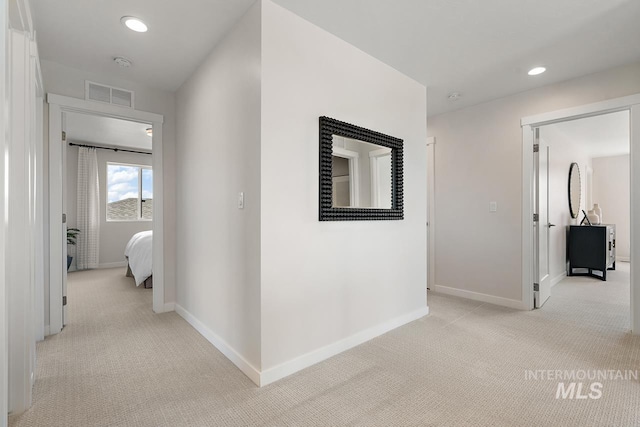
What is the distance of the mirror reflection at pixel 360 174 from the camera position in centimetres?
237

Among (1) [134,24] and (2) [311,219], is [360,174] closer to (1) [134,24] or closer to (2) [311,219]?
(2) [311,219]

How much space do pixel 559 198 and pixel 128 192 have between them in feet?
25.8

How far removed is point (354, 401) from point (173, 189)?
2721mm

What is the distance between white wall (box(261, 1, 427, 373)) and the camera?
1991 millimetres

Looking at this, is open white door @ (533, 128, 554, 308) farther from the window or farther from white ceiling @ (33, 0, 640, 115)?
the window

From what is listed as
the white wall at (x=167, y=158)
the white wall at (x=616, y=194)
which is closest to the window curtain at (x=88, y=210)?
the white wall at (x=167, y=158)

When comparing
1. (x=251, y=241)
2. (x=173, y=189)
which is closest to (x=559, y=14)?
(x=251, y=241)

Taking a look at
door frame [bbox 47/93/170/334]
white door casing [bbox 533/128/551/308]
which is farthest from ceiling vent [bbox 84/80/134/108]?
white door casing [bbox 533/128/551/308]

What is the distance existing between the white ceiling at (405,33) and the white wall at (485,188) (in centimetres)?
38

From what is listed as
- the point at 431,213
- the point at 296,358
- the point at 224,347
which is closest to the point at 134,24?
the point at 224,347

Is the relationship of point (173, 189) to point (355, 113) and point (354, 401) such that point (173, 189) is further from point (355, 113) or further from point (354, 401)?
point (354, 401)

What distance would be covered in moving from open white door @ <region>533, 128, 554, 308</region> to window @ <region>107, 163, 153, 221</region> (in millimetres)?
6737

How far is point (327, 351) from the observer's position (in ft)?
7.47

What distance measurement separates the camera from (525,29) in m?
2.29
